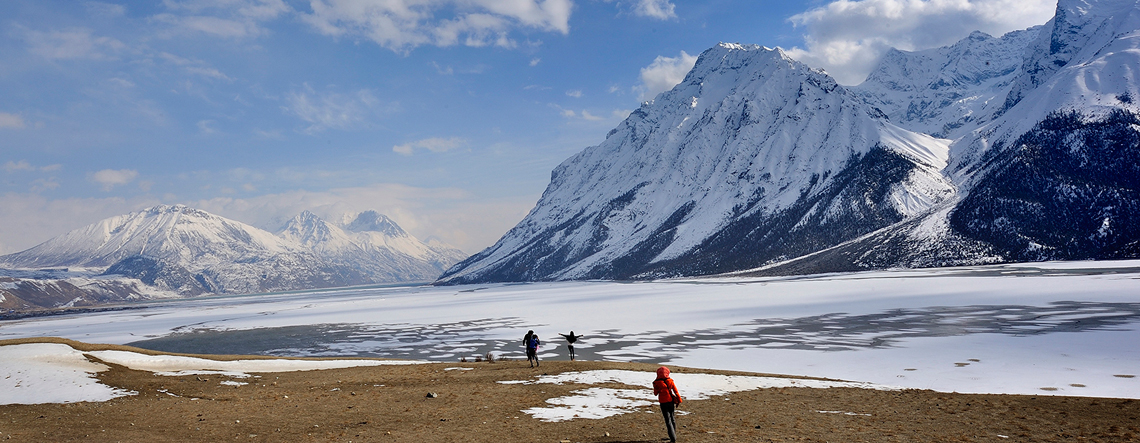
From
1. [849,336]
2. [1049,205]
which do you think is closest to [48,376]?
[849,336]

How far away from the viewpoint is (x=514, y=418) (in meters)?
18.8

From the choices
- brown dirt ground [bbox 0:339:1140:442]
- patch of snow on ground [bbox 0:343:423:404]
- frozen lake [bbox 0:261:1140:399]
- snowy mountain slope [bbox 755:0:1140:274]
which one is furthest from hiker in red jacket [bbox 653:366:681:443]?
snowy mountain slope [bbox 755:0:1140:274]

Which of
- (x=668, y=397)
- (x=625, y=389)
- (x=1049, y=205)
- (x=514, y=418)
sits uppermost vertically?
(x=1049, y=205)

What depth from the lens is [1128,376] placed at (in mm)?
24781

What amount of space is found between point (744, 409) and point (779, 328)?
35.0m

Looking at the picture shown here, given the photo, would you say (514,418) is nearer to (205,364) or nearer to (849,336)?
(205,364)

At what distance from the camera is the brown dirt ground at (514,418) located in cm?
1588

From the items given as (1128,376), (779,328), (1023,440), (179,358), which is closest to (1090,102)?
(779,328)

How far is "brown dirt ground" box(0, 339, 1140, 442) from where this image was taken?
1588 cm

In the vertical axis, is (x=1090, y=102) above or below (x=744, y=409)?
above

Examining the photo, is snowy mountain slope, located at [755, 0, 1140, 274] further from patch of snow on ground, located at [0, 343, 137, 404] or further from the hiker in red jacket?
patch of snow on ground, located at [0, 343, 137, 404]

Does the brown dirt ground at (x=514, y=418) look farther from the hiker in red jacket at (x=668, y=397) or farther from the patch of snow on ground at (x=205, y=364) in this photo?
the patch of snow on ground at (x=205, y=364)

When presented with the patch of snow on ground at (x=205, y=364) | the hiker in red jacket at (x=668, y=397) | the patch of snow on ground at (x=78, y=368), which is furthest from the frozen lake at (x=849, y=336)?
the hiker in red jacket at (x=668, y=397)

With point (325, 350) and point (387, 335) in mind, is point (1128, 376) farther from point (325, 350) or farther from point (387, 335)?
point (387, 335)
